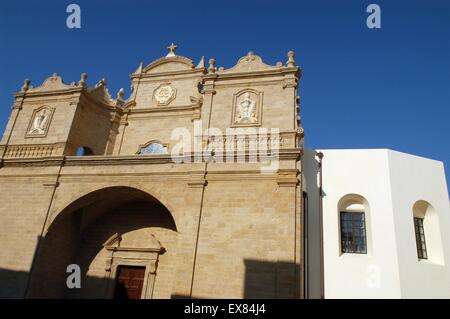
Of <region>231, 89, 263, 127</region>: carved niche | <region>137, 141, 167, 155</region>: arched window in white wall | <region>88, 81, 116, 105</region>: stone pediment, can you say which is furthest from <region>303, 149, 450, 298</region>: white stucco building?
<region>88, 81, 116, 105</region>: stone pediment

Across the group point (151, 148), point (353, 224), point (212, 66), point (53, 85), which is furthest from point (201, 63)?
point (353, 224)

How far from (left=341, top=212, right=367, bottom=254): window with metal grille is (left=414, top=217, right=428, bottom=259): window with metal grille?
1.91 m

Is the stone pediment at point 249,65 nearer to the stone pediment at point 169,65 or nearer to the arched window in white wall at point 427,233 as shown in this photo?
the stone pediment at point 169,65

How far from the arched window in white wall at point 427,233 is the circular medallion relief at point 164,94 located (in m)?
10.4

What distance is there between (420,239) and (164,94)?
11432 mm

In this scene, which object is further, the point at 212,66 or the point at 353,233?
the point at 212,66

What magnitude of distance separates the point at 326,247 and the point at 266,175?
2.95 meters

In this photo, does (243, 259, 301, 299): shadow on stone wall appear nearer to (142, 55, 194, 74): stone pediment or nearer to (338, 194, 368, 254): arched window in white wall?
(338, 194, 368, 254): arched window in white wall

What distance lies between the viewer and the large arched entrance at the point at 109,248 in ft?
39.2

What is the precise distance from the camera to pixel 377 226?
10977 mm

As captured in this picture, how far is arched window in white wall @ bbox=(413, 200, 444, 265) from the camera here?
1137 cm

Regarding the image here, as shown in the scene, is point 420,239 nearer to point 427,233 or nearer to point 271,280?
point 427,233
